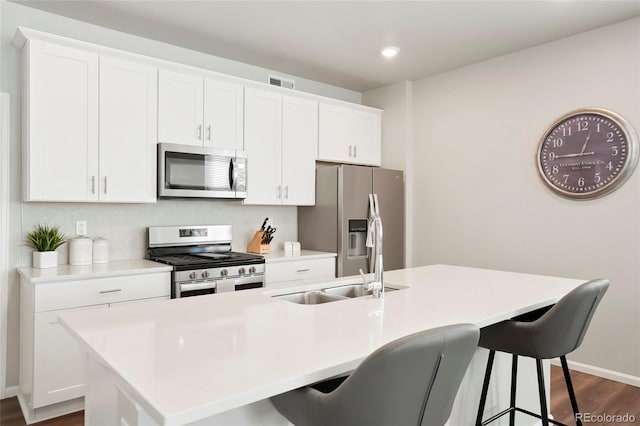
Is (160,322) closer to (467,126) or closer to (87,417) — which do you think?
(87,417)

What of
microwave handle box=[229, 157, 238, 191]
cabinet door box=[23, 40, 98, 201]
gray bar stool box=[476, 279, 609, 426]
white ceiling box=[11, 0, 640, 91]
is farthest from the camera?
microwave handle box=[229, 157, 238, 191]

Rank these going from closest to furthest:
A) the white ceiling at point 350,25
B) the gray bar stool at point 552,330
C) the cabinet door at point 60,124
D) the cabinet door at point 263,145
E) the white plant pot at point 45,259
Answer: the gray bar stool at point 552,330
the cabinet door at point 60,124
the white plant pot at point 45,259
the white ceiling at point 350,25
the cabinet door at point 263,145

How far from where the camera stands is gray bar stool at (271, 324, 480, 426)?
107 centimetres

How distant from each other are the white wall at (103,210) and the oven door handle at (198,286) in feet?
2.22

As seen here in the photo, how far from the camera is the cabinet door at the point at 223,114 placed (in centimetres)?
356

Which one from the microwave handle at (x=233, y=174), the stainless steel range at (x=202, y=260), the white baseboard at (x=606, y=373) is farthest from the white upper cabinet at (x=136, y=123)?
the white baseboard at (x=606, y=373)

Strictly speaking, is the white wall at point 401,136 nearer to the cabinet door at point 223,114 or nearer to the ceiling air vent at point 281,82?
the ceiling air vent at point 281,82

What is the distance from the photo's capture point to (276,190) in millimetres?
4027

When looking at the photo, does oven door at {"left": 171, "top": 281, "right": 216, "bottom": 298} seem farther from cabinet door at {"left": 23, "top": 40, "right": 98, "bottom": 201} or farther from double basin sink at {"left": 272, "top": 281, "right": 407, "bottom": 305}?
double basin sink at {"left": 272, "top": 281, "right": 407, "bottom": 305}

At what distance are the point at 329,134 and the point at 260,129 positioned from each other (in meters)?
0.79

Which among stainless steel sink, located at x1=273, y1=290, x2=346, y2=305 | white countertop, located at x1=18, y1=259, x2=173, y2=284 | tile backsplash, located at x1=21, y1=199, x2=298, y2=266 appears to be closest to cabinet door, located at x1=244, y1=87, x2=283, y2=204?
tile backsplash, located at x1=21, y1=199, x2=298, y2=266

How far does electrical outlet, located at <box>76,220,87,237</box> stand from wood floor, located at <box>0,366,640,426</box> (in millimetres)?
1159

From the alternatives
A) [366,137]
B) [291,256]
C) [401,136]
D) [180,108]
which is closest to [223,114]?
[180,108]

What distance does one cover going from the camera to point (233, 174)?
3691 mm
